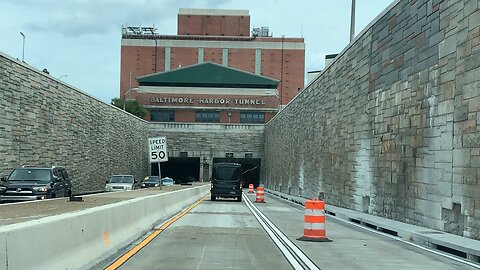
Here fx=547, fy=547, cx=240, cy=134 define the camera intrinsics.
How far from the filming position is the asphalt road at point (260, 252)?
9.87 meters

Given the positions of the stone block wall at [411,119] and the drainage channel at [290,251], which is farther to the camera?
the stone block wall at [411,119]

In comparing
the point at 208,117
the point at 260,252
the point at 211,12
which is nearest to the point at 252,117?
the point at 208,117

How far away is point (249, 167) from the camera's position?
90125 millimetres

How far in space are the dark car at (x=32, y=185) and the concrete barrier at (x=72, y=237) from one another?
1024 cm

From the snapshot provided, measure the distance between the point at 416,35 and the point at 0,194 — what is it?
17699 millimetres

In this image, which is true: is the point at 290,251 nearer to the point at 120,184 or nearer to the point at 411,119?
the point at 411,119

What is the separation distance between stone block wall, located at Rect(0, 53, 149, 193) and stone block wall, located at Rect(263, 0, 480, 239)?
16.9 metres

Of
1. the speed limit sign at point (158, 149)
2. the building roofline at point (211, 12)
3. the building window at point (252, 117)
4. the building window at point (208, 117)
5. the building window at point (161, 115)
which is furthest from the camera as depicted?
the building roofline at point (211, 12)

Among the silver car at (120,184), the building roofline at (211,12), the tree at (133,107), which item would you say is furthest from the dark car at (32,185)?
the building roofline at (211,12)

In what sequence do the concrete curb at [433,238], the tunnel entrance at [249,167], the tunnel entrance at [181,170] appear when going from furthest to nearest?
the tunnel entrance at [181,170] → the tunnel entrance at [249,167] → the concrete curb at [433,238]

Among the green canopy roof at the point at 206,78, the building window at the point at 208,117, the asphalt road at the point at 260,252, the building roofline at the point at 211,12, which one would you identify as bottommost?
the asphalt road at the point at 260,252

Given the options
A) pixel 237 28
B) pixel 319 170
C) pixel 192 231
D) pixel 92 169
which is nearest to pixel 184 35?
pixel 237 28

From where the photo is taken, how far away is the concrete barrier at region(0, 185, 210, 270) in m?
5.91

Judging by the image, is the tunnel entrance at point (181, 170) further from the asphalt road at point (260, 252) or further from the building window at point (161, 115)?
the asphalt road at point (260, 252)
